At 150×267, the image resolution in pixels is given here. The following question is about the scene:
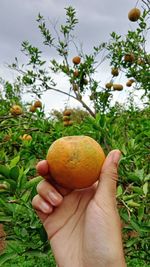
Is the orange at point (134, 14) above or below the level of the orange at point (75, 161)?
above

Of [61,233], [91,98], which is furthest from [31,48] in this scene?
[61,233]

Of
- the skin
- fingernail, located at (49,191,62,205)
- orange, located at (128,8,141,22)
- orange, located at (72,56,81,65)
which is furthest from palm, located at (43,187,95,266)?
orange, located at (128,8,141,22)

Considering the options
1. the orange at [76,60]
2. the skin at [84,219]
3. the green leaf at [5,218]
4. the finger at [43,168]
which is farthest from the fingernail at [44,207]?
the orange at [76,60]

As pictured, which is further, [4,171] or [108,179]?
[4,171]

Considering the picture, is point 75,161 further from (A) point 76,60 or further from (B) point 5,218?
(A) point 76,60

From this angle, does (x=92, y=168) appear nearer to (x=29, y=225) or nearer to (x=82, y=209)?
(x=82, y=209)

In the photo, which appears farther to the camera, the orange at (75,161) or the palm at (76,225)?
the palm at (76,225)

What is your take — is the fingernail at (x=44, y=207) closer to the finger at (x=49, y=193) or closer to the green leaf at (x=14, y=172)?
the finger at (x=49, y=193)

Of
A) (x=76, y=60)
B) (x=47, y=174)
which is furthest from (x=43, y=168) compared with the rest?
(x=76, y=60)
